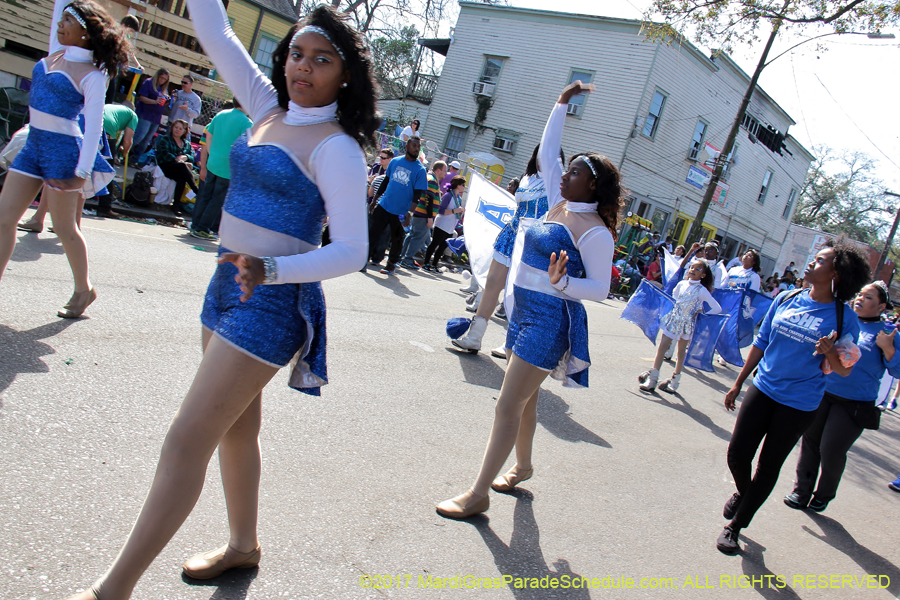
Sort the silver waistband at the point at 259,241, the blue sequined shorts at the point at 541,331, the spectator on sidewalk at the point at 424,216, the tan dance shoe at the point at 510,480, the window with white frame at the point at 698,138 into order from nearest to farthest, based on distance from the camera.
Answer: the silver waistband at the point at 259,241, the blue sequined shorts at the point at 541,331, the tan dance shoe at the point at 510,480, the spectator on sidewalk at the point at 424,216, the window with white frame at the point at 698,138

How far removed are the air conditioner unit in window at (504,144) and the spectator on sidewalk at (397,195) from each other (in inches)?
674

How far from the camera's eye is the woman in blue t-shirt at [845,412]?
5449 millimetres

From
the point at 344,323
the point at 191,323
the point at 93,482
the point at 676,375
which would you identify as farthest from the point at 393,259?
the point at 93,482

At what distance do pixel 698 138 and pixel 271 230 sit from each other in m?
30.4

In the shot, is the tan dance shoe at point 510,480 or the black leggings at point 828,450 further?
the black leggings at point 828,450

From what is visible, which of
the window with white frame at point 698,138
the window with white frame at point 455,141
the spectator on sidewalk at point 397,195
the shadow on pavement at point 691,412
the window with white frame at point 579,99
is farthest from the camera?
the window with white frame at point 455,141

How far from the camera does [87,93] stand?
4223 mm

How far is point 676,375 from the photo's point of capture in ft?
27.8

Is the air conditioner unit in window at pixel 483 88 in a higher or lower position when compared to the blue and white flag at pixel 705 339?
higher

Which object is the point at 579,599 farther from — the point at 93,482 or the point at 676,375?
the point at 676,375

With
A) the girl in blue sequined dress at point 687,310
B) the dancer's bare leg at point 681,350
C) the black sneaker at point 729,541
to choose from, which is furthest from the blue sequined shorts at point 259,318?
the dancer's bare leg at point 681,350

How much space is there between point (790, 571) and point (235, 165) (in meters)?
4.12

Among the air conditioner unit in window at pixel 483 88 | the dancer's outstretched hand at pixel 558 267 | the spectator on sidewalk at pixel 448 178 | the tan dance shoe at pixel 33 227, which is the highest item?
the air conditioner unit in window at pixel 483 88

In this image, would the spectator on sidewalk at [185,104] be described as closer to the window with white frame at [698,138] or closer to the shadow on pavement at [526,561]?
the shadow on pavement at [526,561]
